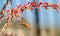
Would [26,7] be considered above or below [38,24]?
above

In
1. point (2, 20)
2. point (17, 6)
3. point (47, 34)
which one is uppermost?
point (17, 6)

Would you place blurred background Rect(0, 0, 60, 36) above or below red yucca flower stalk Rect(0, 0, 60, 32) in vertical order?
below

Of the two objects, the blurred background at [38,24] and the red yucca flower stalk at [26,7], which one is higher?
the red yucca flower stalk at [26,7]

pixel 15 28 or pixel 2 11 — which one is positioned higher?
pixel 2 11

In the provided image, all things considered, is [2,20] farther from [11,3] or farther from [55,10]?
[55,10]

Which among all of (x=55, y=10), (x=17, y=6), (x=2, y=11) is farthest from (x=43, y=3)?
(x=2, y=11)

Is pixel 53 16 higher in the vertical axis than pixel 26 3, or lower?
lower

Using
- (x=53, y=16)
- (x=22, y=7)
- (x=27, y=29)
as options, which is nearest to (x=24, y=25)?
(x=27, y=29)

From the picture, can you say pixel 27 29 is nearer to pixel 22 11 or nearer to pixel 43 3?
pixel 22 11

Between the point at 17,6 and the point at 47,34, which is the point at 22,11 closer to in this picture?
the point at 17,6
